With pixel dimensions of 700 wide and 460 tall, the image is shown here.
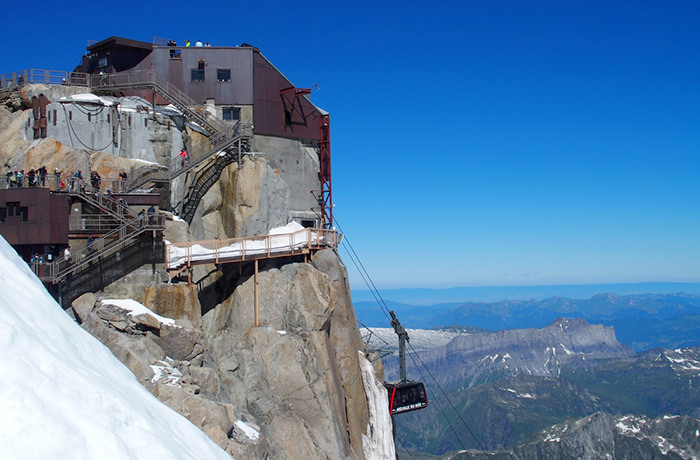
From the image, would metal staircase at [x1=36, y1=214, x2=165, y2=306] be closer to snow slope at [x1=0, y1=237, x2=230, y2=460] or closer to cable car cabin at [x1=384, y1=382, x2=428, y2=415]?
snow slope at [x1=0, y1=237, x2=230, y2=460]

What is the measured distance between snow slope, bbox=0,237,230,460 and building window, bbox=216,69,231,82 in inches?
1478

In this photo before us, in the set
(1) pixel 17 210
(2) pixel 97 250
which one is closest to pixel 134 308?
Result: (2) pixel 97 250

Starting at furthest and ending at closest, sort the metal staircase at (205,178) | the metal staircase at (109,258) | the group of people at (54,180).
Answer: the metal staircase at (205,178) < the group of people at (54,180) < the metal staircase at (109,258)

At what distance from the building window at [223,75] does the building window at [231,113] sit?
253 cm

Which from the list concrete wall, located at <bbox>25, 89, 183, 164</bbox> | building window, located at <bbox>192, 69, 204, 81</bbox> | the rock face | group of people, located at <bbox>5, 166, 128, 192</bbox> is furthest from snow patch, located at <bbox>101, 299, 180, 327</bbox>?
building window, located at <bbox>192, 69, 204, 81</bbox>

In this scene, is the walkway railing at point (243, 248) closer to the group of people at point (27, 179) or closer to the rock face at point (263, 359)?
the rock face at point (263, 359)

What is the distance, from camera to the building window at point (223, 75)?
4975 cm

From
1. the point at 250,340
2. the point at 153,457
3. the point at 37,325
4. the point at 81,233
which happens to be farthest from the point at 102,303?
the point at 153,457

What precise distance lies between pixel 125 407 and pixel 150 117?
34559 millimetres

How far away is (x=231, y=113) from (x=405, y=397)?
26758mm

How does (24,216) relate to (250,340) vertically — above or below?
above

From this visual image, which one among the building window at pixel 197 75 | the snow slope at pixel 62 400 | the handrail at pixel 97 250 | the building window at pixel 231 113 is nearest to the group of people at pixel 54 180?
the handrail at pixel 97 250

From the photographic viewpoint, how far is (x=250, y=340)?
35.7 m

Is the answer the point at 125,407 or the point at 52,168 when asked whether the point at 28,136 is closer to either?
the point at 52,168
